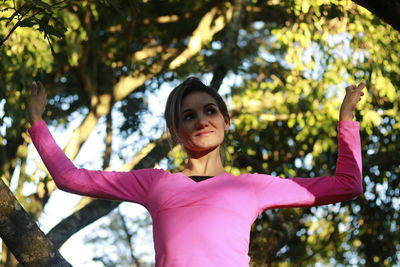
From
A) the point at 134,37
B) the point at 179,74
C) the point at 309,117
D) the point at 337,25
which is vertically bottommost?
the point at 309,117

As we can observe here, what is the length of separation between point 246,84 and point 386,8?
761cm

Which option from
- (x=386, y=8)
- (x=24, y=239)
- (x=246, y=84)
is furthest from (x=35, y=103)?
(x=246, y=84)

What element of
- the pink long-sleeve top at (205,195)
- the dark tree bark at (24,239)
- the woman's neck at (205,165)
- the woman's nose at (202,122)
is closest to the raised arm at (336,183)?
the pink long-sleeve top at (205,195)

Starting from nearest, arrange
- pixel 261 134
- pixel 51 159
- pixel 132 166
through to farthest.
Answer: pixel 51 159 → pixel 132 166 → pixel 261 134

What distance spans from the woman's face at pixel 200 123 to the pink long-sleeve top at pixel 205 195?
18 cm

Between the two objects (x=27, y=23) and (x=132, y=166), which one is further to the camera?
(x=132, y=166)

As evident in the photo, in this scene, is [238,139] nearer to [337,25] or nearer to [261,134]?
[261,134]

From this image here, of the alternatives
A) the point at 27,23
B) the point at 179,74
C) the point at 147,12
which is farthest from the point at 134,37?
the point at 27,23

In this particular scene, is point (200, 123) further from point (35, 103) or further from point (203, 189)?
point (35, 103)

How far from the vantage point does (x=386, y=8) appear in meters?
2.25

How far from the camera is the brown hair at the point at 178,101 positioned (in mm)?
3195

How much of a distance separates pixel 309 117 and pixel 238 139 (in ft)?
2.75

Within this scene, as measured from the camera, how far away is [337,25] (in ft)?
25.7

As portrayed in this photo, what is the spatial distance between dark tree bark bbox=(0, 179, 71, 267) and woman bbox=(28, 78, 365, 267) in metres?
0.30
